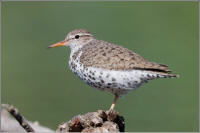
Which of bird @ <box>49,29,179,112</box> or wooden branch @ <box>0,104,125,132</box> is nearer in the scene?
wooden branch @ <box>0,104,125,132</box>

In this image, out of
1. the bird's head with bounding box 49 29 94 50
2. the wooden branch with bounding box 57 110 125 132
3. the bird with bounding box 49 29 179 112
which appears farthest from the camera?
the bird's head with bounding box 49 29 94 50

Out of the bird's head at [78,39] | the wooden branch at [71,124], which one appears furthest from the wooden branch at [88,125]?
the bird's head at [78,39]

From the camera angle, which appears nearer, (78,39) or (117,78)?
(117,78)

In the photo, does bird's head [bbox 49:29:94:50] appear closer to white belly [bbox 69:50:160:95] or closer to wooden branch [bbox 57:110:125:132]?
white belly [bbox 69:50:160:95]

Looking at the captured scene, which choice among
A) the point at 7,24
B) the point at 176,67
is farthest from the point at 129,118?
the point at 7,24

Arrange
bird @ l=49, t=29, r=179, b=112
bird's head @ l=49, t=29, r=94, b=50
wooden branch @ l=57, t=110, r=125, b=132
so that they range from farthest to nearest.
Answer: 1. bird's head @ l=49, t=29, r=94, b=50
2. bird @ l=49, t=29, r=179, b=112
3. wooden branch @ l=57, t=110, r=125, b=132

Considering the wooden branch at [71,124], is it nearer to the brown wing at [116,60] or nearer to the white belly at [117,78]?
the white belly at [117,78]

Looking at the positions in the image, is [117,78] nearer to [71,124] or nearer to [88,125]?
[88,125]

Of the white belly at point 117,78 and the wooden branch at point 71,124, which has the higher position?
the white belly at point 117,78

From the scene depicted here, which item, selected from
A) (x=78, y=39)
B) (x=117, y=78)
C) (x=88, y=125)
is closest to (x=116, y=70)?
(x=117, y=78)

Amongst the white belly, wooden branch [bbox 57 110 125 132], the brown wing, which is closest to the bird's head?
the brown wing
